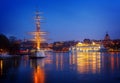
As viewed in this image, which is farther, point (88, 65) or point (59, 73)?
point (88, 65)

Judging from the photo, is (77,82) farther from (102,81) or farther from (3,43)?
(3,43)

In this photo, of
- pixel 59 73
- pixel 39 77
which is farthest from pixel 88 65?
pixel 39 77

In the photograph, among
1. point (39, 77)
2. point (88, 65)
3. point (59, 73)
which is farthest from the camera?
point (88, 65)

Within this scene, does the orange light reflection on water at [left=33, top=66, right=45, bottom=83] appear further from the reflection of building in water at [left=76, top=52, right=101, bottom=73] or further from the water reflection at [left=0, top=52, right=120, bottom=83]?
the reflection of building in water at [left=76, top=52, right=101, bottom=73]

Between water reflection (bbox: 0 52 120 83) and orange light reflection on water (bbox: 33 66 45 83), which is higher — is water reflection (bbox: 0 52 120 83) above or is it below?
below

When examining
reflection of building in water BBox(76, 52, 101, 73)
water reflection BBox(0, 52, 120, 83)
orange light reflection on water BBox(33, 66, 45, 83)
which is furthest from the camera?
reflection of building in water BBox(76, 52, 101, 73)

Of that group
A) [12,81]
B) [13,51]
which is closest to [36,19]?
[13,51]

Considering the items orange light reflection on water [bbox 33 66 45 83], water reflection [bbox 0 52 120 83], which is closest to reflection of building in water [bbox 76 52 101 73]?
water reflection [bbox 0 52 120 83]

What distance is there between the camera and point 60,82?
73.5 feet

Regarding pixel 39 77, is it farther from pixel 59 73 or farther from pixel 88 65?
pixel 88 65

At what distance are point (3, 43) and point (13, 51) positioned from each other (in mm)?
20836

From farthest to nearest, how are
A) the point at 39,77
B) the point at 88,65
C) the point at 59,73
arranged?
the point at 88,65
the point at 59,73
the point at 39,77

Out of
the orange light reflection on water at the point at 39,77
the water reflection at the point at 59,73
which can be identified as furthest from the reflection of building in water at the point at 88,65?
the orange light reflection on water at the point at 39,77

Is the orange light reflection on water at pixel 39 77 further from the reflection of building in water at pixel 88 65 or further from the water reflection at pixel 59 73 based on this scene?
the reflection of building in water at pixel 88 65
